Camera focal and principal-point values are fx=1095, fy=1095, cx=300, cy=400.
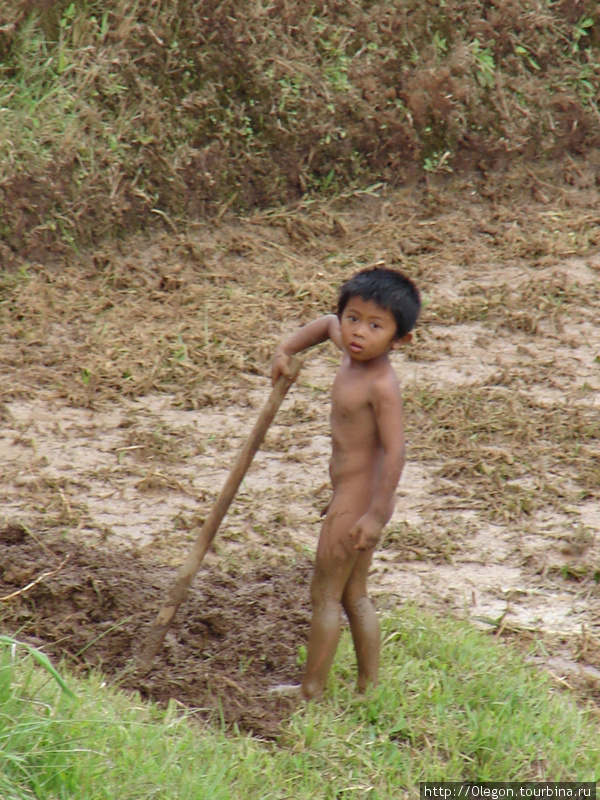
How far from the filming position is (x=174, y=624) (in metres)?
3.64

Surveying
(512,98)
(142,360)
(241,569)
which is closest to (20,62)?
(142,360)

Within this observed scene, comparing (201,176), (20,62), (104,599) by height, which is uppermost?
(20,62)

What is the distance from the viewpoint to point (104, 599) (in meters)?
3.74

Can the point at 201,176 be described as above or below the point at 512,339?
above

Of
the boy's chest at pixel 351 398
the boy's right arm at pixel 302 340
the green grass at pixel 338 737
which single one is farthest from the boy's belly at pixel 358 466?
the green grass at pixel 338 737

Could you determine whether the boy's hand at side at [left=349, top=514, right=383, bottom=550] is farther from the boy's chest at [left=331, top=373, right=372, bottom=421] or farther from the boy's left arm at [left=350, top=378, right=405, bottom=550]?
the boy's chest at [left=331, top=373, right=372, bottom=421]

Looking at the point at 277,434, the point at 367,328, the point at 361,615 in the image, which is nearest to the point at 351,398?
the point at 367,328

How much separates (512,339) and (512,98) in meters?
2.39

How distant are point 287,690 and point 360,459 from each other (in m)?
0.76

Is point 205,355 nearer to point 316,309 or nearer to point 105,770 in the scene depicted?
point 316,309

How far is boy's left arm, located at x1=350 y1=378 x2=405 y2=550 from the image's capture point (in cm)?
300

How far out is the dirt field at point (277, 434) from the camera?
3709 millimetres

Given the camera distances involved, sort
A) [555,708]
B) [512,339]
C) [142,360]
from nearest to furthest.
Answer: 1. [555,708]
2. [142,360]
3. [512,339]

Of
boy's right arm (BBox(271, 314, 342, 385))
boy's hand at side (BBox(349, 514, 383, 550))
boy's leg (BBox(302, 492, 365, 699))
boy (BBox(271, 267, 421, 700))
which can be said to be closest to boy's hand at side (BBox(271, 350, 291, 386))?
boy's right arm (BBox(271, 314, 342, 385))
